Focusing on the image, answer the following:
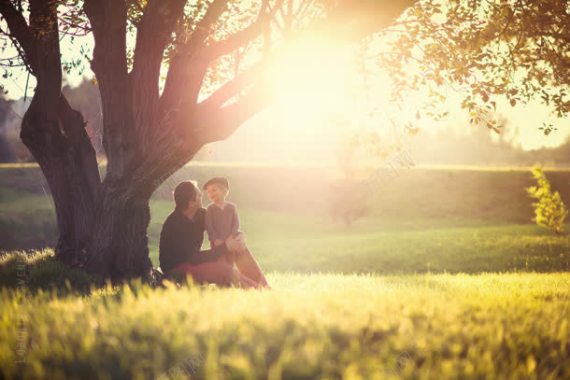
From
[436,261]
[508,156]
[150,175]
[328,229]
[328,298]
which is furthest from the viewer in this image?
[508,156]

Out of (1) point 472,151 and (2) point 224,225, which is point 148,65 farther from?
(1) point 472,151

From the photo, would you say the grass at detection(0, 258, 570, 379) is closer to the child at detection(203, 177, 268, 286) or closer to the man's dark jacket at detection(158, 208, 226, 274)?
the man's dark jacket at detection(158, 208, 226, 274)

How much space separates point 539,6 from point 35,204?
4082 cm

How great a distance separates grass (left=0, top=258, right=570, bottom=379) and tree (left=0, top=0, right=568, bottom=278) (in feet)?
16.7

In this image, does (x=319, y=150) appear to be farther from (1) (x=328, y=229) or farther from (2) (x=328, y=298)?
(2) (x=328, y=298)

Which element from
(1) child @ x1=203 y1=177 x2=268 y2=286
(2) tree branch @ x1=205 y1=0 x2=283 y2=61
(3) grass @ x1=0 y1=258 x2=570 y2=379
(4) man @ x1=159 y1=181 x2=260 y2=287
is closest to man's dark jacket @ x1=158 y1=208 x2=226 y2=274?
(4) man @ x1=159 y1=181 x2=260 y2=287

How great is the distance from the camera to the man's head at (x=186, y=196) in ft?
34.1

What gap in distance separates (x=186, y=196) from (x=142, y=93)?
94.6 inches

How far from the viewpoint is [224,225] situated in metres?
11.2

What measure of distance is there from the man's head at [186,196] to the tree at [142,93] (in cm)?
52

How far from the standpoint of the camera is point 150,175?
10352 millimetres

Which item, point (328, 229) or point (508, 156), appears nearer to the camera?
point (328, 229)

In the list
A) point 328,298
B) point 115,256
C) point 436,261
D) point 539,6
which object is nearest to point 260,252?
point 436,261

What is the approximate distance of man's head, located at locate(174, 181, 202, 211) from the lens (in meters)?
10.4
